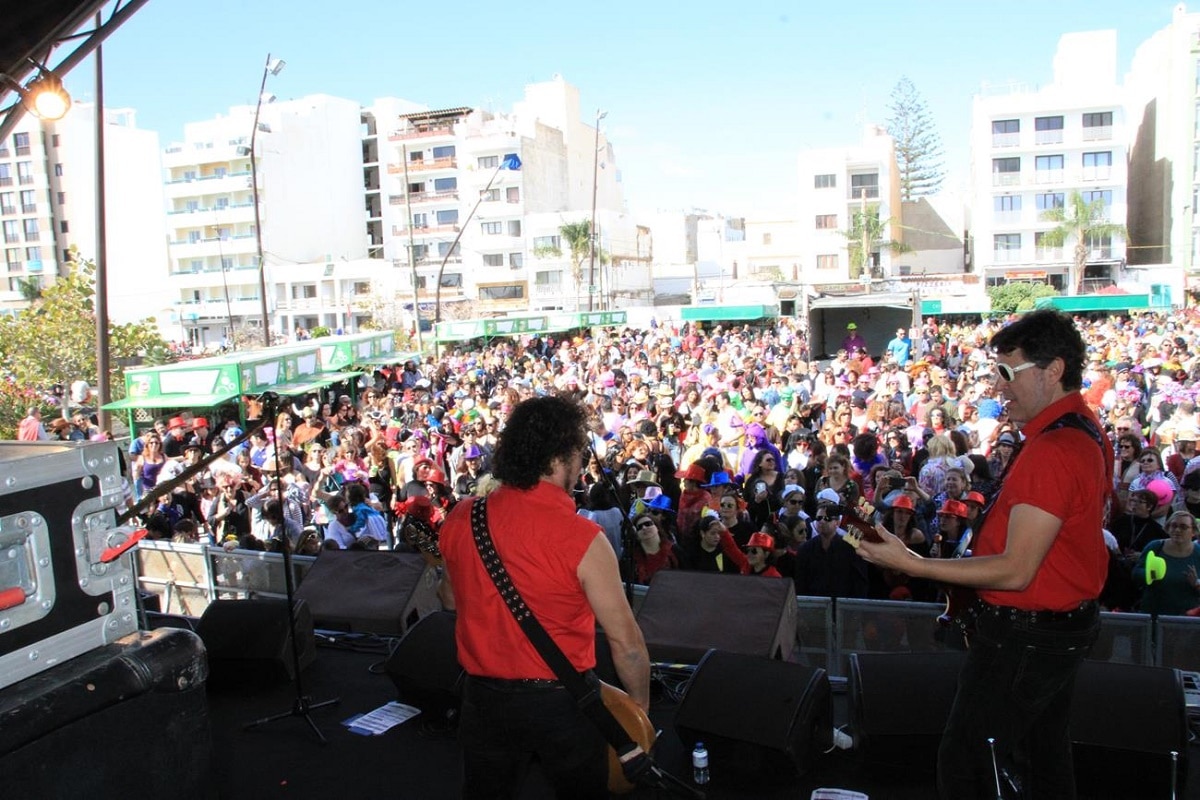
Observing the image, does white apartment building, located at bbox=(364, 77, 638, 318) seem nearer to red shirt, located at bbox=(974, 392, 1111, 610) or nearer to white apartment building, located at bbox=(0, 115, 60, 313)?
white apartment building, located at bbox=(0, 115, 60, 313)

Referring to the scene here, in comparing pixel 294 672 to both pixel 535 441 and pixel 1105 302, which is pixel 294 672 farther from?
pixel 1105 302

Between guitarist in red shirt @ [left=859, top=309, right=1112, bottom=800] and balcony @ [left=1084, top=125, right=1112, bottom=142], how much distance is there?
1900 inches

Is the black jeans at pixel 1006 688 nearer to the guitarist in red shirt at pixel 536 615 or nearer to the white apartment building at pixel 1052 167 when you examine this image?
the guitarist in red shirt at pixel 536 615

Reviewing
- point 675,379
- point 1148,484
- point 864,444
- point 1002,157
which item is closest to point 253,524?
point 864,444

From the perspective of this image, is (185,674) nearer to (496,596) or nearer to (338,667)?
(496,596)

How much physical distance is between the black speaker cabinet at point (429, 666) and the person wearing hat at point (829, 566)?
7.82 ft

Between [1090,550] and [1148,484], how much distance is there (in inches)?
200

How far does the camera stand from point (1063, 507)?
227 cm

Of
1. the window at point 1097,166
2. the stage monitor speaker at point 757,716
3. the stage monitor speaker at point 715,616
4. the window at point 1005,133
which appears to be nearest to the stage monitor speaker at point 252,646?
the stage monitor speaker at point 715,616

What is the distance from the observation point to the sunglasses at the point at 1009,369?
2.47 m

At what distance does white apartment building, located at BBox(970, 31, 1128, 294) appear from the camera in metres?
43.4

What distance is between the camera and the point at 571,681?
7.89 ft

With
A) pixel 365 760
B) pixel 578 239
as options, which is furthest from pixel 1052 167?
pixel 365 760

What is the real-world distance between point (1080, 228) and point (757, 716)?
1765 inches
